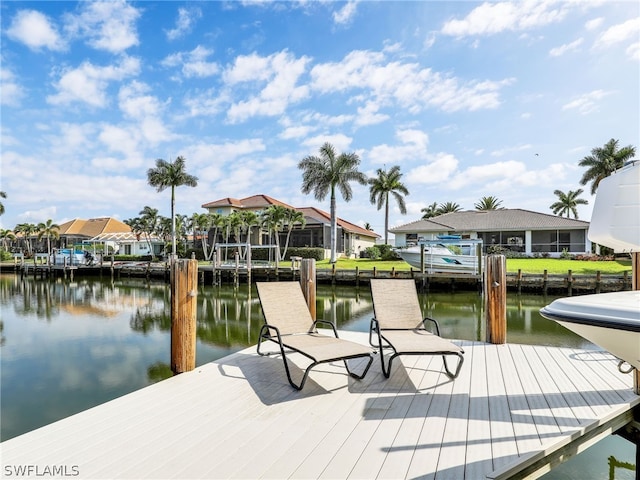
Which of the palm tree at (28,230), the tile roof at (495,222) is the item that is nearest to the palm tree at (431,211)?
the tile roof at (495,222)

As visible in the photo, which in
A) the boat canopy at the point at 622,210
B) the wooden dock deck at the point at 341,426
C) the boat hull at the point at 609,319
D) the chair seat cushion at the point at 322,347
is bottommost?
the wooden dock deck at the point at 341,426

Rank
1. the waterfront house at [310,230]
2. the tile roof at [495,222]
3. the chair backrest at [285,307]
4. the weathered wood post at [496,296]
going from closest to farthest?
1. the chair backrest at [285,307]
2. the weathered wood post at [496,296]
3. the tile roof at [495,222]
4. the waterfront house at [310,230]

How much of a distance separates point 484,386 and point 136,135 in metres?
17.4

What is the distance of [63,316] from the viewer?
46.3 feet

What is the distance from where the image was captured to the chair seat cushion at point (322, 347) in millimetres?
3857

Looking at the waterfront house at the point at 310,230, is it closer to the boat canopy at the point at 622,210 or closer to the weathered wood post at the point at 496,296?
the weathered wood post at the point at 496,296

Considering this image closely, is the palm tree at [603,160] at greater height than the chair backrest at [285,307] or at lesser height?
greater

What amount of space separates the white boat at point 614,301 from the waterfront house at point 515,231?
81.6 feet

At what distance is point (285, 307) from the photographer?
17.6ft

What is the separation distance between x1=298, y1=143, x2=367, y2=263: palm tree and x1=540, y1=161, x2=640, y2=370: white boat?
86.6 ft

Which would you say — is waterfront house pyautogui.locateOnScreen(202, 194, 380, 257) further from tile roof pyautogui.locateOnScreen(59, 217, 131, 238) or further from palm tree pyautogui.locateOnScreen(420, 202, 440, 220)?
tile roof pyautogui.locateOnScreen(59, 217, 131, 238)

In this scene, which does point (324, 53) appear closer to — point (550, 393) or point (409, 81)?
point (409, 81)

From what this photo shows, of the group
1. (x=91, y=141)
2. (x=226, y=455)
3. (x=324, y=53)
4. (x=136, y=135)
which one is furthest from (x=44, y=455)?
(x=91, y=141)

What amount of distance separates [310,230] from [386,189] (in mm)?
8268
